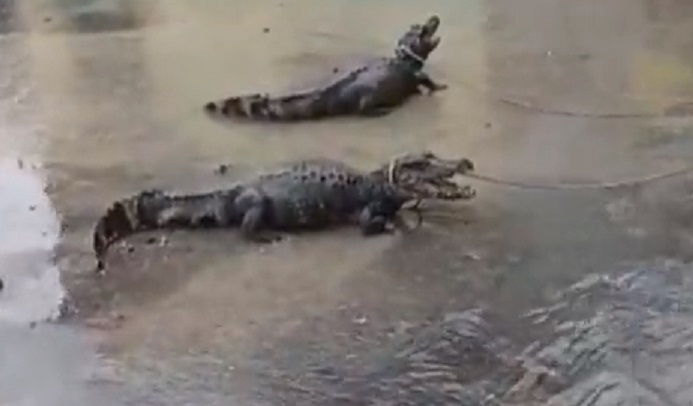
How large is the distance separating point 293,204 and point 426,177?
0.34m

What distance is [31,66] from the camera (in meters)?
4.37

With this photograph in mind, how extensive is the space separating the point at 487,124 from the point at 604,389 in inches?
58.3

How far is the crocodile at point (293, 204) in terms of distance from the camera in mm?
2971

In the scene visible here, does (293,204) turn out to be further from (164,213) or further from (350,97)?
(350,97)

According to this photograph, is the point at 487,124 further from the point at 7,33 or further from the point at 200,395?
the point at 7,33

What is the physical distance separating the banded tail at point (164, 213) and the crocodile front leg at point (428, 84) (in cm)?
113

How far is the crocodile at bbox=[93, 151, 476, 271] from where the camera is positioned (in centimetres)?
297

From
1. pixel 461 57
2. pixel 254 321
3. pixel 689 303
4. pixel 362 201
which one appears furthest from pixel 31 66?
pixel 689 303

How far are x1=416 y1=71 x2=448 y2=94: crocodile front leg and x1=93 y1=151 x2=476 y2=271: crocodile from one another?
3.06 feet

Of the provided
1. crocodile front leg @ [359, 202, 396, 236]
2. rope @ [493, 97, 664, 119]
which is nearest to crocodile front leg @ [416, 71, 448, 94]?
rope @ [493, 97, 664, 119]

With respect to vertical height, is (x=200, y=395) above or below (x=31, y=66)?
below

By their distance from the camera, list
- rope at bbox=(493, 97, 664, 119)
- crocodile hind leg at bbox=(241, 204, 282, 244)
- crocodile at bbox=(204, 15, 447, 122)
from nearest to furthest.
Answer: crocodile hind leg at bbox=(241, 204, 282, 244) → rope at bbox=(493, 97, 664, 119) → crocodile at bbox=(204, 15, 447, 122)

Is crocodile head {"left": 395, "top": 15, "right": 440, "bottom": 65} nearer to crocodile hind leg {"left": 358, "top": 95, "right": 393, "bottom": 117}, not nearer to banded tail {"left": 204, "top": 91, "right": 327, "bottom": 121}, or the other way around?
crocodile hind leg {"left": 358, "top": 95, "right": 393, "bottom": 117}

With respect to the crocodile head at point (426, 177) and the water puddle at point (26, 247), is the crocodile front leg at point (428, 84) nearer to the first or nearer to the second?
the crocodile head at point (426, 177)
